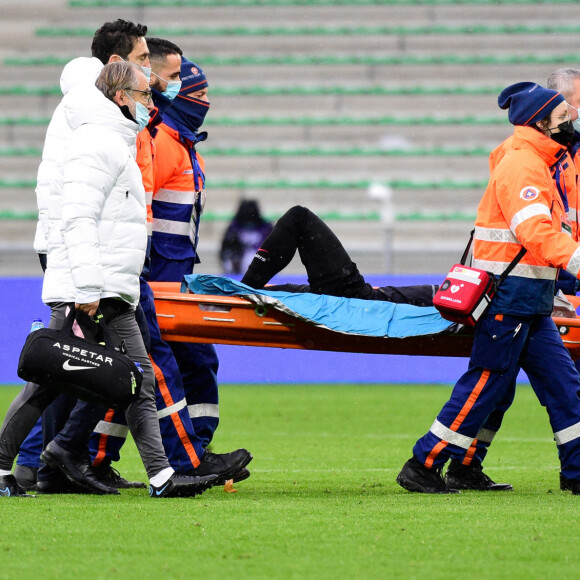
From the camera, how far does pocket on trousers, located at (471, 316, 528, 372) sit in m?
4.66

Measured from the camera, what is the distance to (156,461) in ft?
14.4

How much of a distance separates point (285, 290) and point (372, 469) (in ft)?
3.48

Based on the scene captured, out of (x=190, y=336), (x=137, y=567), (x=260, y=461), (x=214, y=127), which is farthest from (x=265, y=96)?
(x=137, y=567)

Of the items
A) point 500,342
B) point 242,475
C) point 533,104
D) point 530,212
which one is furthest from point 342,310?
point 533,104

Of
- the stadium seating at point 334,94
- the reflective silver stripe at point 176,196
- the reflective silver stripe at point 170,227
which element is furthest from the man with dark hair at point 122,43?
the stadium seating at point 334,94

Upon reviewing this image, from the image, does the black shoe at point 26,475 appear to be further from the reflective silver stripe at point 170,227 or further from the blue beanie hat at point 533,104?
the blue beanie hat at point 533,104

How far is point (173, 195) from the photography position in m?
5.20

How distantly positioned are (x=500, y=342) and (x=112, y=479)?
1.83 meters

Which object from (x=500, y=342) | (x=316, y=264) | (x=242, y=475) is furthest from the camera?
(x=316, y=264)

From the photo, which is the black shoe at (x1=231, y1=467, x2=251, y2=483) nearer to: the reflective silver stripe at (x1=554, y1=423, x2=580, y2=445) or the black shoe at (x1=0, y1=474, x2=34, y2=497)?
the black shoe at (x1=0, y1=474, x2=34, y2=497)

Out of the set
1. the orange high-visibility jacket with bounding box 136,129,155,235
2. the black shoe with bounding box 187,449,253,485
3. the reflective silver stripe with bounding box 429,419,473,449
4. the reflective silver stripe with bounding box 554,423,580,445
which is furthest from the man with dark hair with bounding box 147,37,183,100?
the reflective silver stripe with bounding box 554,423,580,445

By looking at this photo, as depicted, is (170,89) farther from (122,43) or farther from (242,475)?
(242,475)

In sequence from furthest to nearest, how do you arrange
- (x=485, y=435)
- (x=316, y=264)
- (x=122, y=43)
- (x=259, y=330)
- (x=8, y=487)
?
(x=316, y=264) < (x=485, y=435) < (x=259, y=330) < (x=122, y=43) < (x=8, y=487)

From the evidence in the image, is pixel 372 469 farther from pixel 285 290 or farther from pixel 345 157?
pixel 345 157
